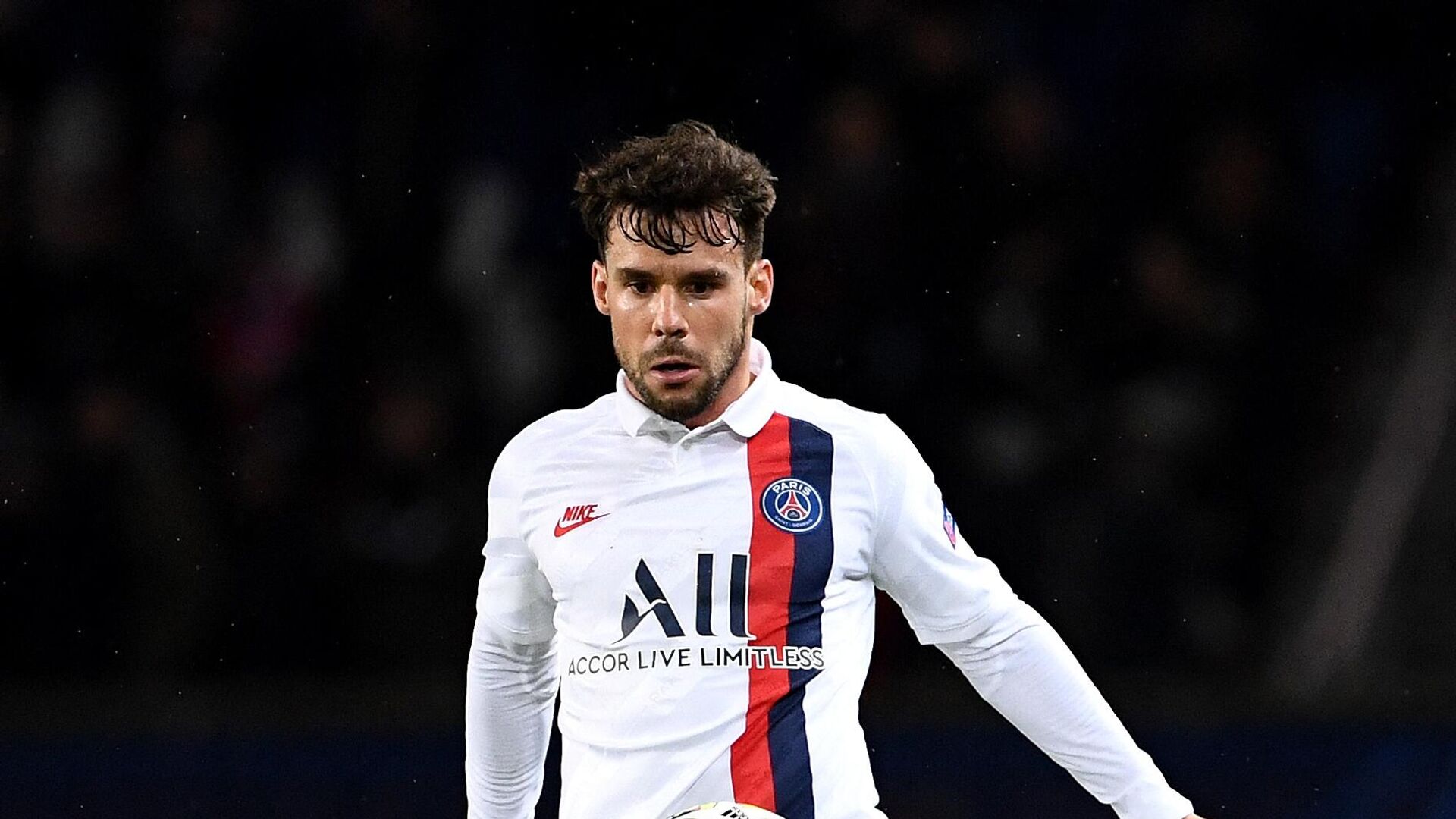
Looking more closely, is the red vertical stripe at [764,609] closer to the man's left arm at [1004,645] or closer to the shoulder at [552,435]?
the man's left arm at [1004,645]

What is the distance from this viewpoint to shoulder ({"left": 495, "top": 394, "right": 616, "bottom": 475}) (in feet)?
10.8

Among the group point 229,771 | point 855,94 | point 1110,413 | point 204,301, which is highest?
point 855,94

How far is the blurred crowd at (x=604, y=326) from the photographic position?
618cm

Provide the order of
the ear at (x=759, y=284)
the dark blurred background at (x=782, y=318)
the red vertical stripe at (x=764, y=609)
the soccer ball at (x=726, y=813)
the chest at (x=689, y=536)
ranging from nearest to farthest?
the soccer ball at (x=726, y=813)
the red vertical stripe at (x=764, y=609)
the chest at (x=689, y=536)
the ear at (x=759, y=284)
the dark blurred background at (x=782, y=318)

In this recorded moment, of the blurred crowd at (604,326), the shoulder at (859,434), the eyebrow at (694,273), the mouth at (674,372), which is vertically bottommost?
the shoulder at (859,434)

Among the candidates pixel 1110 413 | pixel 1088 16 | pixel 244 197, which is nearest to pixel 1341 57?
pixel 1088 16

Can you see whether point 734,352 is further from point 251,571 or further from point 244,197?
point 244,197

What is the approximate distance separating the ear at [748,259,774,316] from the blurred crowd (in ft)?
9.26

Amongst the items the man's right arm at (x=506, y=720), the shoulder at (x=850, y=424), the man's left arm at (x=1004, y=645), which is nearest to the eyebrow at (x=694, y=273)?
the shoulder at (x=850, y=424)

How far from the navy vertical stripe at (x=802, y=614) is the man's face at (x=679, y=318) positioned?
0.17 meters

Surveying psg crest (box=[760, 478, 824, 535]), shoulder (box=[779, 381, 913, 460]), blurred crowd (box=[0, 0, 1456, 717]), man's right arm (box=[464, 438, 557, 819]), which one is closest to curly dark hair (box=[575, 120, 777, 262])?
shoulder (box=[779, 381, 913, 460])

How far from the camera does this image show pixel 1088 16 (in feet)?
23.7

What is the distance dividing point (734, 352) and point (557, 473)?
359 mm

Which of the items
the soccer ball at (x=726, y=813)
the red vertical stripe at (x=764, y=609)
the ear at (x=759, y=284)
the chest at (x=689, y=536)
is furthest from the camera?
the ear at (x=759, y=284)
